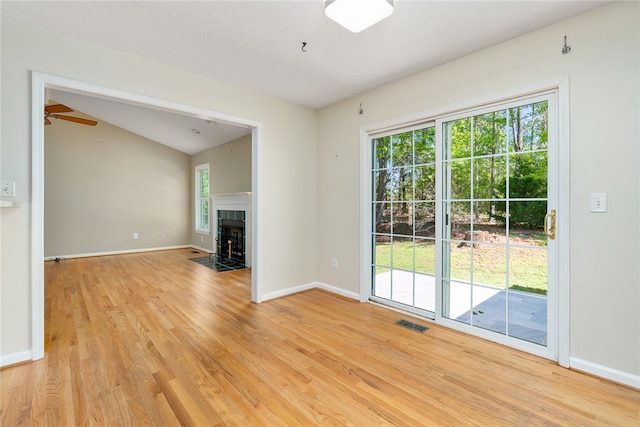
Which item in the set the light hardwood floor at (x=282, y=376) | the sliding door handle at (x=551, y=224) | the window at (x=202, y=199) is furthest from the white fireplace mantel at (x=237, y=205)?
the sliding door handle at (x=551, y=224)

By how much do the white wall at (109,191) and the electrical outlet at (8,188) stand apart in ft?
16.6

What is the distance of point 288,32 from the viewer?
2186 millimetres

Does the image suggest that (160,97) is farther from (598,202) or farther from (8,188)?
(598,202)

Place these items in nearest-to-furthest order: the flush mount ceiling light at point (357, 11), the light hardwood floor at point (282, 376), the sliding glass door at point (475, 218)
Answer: the light hardwood floor at point (282, 376) < the flush mount ceiling light at point (357, 11) < the sliding glass door at point (475, 218)

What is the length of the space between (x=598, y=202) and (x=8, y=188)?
13.4ft

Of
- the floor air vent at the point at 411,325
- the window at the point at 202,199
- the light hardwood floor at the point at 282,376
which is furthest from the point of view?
the window at the point at 202,199

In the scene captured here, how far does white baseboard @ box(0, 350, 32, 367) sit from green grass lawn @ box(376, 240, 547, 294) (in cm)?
329

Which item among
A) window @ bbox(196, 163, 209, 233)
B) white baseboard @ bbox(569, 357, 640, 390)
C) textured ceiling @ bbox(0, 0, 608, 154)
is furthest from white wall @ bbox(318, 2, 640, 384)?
window @ bbox(196, 163, 209, 233)

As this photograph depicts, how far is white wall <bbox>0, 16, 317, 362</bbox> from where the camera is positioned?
6.59 feet

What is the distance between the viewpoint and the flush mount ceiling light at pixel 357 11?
5.70 feet

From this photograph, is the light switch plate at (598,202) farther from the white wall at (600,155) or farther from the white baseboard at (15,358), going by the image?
the white baseboard at (15,358)

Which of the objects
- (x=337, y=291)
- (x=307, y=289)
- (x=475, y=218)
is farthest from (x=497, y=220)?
(x=307, y=289)

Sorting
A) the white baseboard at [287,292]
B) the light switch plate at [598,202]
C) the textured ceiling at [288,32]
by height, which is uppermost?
the textured ceiling at [288,32]

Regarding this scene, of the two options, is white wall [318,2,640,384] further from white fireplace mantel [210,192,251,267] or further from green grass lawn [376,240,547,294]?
white fireplace mantel [210,192,251,267]
